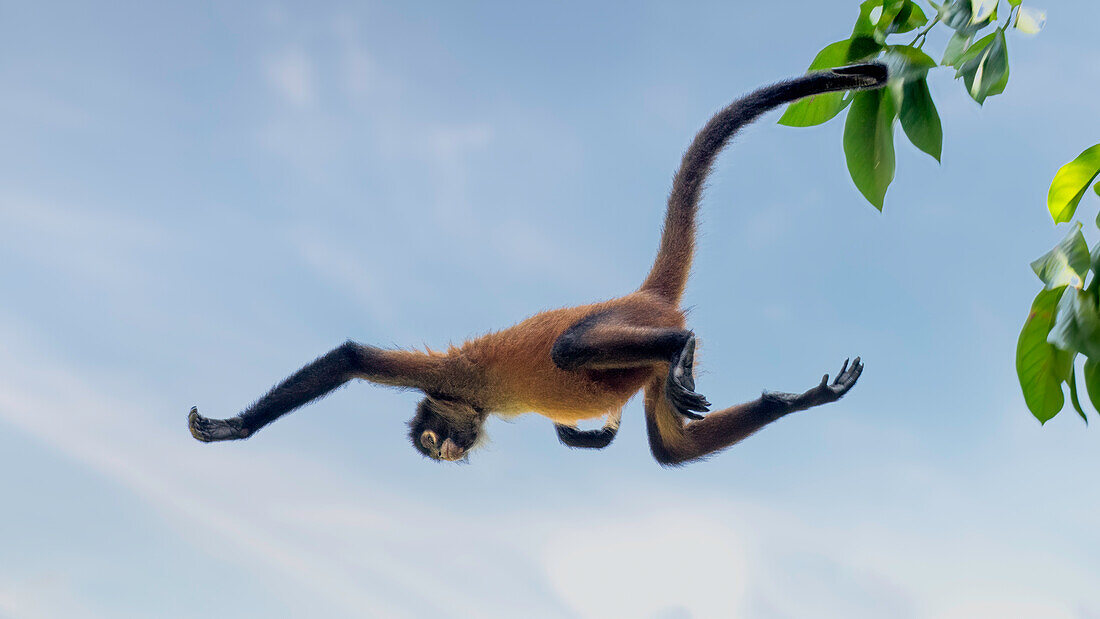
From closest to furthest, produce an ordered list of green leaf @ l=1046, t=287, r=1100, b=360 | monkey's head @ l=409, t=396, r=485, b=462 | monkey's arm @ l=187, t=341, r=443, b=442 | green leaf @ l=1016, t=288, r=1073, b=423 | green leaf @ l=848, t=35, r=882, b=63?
green leaf @ l=1046, t=287, r=1100, b=360 → green leaf @ l=1016, t=288, r=1073, b=423 → green leaf @ l=848, t=35, r=882, b=63 → monkey's arm @ l=187, t=341, r=443, b=442 → monkey's head @ l=409, t=396, r=485, b=462

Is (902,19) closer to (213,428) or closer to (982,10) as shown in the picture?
(982,10)

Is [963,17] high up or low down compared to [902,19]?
down

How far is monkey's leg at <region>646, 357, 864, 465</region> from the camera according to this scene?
2.41m

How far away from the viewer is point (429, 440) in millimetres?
2672

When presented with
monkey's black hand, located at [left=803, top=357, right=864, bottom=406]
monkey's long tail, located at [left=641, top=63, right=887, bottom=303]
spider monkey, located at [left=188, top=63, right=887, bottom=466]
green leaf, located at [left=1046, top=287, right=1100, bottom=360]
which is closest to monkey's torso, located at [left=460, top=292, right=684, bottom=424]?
spider monkey, located at [left=188, top=63, right=887, bottom=466]

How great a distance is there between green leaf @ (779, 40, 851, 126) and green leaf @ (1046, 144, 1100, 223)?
0.64m

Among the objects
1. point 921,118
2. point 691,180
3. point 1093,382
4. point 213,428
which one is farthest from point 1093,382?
point 213,428

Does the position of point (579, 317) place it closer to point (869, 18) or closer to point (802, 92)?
point (802, 92)

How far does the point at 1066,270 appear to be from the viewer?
1.43 metres

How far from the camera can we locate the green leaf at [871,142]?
197cm

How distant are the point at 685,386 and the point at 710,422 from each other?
0.66 meters

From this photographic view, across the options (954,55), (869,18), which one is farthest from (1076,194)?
(869,18)

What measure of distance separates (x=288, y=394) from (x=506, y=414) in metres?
0.68

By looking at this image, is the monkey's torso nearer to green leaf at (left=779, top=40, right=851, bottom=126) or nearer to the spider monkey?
the spider monkey
